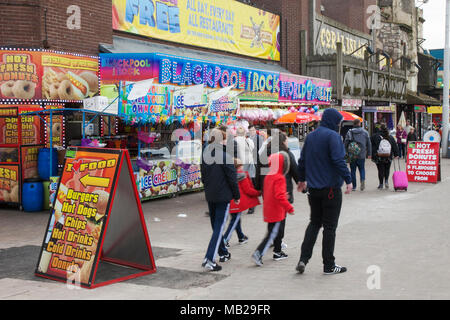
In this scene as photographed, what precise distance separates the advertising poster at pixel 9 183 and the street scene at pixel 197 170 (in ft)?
0.13

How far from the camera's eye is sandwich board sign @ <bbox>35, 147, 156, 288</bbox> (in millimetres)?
6113

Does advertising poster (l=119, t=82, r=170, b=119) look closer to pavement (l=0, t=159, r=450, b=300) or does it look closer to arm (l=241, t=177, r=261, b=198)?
pavement (l=0, t=159, r=450, b=300)

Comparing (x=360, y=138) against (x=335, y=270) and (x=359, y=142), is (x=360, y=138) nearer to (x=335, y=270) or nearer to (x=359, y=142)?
(x=359, y=142)

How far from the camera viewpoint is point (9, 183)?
39.2ft

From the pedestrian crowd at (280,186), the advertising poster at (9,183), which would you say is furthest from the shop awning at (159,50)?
the pedestrian crowd at (280,186)

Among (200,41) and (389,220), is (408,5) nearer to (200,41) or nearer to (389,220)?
(200,41)

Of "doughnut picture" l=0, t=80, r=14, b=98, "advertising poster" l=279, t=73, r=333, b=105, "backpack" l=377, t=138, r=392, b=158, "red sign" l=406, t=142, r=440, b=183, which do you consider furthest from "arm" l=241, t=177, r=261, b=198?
"advertising poster" l=279, t=73, r=333, b=105

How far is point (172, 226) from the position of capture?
9.91m

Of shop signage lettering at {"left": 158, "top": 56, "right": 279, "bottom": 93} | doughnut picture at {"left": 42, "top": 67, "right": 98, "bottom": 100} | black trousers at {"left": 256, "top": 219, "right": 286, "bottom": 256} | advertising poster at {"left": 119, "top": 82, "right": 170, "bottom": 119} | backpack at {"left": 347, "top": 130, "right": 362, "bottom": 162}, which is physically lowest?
black trousers at {"left": 256, "top": 219, "right": 286, "bottom": 256}

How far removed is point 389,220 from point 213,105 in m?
5.79

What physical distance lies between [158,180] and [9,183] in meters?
3.32

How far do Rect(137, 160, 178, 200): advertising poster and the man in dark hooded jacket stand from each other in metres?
6.51

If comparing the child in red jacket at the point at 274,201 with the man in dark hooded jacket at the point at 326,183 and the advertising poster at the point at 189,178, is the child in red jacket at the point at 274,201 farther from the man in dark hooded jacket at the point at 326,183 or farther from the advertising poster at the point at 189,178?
the advertising poster at the point at 189,178
